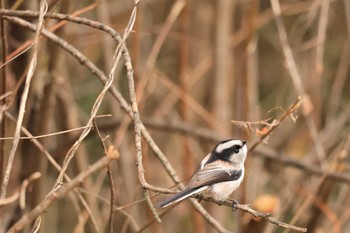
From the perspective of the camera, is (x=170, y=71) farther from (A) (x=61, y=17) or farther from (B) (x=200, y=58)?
(A) (x=61, y=17)

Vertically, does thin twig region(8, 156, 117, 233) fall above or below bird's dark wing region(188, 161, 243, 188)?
above

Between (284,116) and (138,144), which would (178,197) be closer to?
(138,144)

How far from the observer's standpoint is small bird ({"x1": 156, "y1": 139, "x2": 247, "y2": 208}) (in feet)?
8.61

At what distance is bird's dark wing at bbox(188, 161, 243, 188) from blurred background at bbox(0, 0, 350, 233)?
17cm

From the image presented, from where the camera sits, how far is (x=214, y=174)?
2703 millimetres

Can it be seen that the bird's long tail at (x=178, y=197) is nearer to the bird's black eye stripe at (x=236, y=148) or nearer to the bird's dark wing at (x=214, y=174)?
the bird's dark wing at (x=214, y=174)

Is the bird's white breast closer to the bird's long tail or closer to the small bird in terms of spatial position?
the small bird

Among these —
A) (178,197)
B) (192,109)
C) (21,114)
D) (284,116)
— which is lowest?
(192,109)

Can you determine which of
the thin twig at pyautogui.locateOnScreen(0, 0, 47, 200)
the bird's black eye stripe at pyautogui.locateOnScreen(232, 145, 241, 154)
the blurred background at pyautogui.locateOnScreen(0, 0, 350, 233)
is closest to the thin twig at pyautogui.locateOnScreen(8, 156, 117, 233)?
the thin twig at pyautogui.locateOnScreen(0, 0, 47, 200)

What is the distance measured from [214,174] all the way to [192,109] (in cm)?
227

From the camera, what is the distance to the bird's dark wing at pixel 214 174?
2582 millimetres

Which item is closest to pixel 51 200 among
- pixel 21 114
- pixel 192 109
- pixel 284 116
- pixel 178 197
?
pixel 21 114

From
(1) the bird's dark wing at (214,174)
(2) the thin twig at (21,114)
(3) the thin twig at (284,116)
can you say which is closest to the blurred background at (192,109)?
(3) the thin twig at (284,116)

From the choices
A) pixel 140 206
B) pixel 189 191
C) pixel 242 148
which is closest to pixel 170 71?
pixel 140 206
